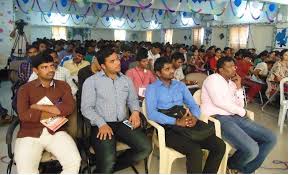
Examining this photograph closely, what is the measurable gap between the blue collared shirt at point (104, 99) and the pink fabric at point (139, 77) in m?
0.94

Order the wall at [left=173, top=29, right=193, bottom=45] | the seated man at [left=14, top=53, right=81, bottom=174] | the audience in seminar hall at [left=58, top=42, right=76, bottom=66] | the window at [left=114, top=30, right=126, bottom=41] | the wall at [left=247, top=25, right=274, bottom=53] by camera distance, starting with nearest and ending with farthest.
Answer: the seated man at [left=14, top=53, right=81, bottom=174]
the audience in seminar hall at [left=58, top=42, right=76, bottom=66]
the wall at [left=247, top=25, right=274, bottom=53]
the wall at [left=173, top=29, right=193, bottom=45]
the window at [left=114, top=30, right=126, bottom=41]

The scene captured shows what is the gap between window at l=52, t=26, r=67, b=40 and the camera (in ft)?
52.0

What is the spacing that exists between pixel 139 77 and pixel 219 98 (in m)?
1.16

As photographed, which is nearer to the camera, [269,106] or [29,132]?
[29,132]

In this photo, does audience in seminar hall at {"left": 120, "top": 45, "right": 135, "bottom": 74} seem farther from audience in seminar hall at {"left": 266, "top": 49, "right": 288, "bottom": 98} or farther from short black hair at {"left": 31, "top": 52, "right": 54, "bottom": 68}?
short black hair at {"left": 31, "top": 52, "right": 54, "bottom": 68}

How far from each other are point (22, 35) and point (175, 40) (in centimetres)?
999

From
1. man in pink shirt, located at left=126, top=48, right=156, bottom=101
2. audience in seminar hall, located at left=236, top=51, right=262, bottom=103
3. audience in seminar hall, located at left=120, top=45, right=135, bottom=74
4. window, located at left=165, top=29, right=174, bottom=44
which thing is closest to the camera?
man in pink shirt, located at left=126, top=48, right=156, bottom=101

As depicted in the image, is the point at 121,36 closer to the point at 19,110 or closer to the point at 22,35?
the point at 22,35

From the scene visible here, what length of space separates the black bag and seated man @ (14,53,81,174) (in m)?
0.81

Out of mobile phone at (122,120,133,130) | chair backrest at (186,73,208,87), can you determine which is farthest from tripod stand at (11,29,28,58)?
mobile phone at (122,120,133,130)

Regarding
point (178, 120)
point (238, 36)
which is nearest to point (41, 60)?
point (178, 120)

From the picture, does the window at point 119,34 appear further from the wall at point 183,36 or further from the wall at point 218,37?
the wall at point 218,37

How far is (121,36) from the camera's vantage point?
19125 mm

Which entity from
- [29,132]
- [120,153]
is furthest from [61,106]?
[120,153]
